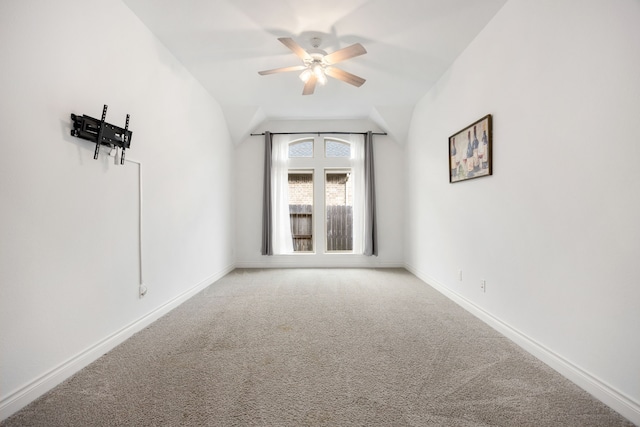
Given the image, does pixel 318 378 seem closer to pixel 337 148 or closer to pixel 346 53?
pixel 346 53

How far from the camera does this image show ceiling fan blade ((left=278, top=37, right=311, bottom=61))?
265 cm

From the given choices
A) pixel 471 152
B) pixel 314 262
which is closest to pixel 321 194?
pixel 314 262

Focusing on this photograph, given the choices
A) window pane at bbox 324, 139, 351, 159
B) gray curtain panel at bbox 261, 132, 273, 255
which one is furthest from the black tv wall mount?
window pane at bbox 324, 139, 351, 159

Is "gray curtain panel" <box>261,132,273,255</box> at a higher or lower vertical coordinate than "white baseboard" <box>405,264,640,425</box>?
higher

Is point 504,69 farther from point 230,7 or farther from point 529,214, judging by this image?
point 230,7

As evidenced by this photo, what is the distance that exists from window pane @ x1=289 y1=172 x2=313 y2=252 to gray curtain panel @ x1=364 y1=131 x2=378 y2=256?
1095 millimetres

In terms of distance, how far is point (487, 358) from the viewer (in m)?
2.17

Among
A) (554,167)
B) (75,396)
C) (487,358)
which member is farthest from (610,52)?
(75,396)

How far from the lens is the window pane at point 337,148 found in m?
6.00

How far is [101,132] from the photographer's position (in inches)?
84.4

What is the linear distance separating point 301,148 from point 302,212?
4.13ft

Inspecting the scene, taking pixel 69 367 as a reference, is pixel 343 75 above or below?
above

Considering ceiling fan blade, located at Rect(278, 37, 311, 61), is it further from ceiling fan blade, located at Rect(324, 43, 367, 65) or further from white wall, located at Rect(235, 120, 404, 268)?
white wall, located at Rect(235, 120, 404, 268)

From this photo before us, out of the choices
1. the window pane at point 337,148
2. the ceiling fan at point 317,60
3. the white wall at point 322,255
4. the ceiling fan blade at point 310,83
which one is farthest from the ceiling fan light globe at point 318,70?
the window pane at point 337,148
